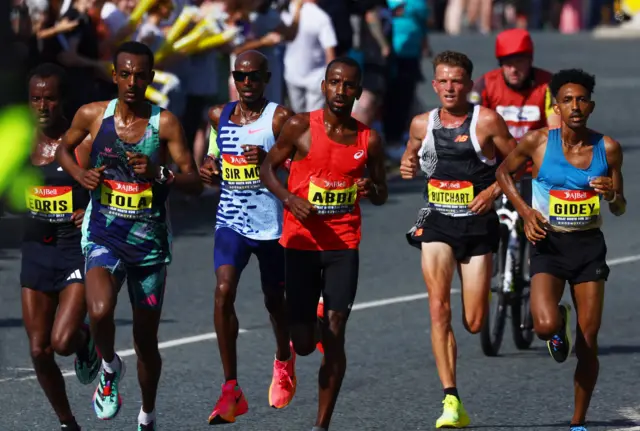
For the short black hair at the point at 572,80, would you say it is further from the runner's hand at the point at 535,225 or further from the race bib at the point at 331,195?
the race bib at the point at 331,195

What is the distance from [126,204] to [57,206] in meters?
0.40

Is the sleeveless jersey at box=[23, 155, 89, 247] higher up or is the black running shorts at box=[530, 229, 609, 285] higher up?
the sleeveless jersey at box=[23, 155, 89, 247]

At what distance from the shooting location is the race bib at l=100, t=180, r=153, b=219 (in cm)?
532

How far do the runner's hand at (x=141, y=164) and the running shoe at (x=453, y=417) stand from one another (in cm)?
186

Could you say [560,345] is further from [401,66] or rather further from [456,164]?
[401,66]

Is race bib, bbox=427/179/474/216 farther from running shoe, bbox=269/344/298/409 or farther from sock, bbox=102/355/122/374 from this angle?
sock, bbox=102/355/122/374

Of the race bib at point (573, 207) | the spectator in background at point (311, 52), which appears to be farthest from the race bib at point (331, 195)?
the spectator in background at point (311, 52)

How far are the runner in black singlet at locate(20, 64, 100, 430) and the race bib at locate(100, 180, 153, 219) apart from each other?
0.79 ft

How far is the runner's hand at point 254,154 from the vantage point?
616 centimetres

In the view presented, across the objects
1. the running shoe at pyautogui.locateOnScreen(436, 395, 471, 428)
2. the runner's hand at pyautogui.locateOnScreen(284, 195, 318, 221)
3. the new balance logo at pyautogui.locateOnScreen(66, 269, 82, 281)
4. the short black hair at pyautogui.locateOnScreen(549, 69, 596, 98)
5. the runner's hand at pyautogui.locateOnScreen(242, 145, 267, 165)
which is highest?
the short black hair at pyautogui.locateOnScreen(549, 69, 596, 98)

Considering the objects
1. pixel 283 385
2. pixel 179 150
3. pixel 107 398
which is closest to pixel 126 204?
pixel 179 150

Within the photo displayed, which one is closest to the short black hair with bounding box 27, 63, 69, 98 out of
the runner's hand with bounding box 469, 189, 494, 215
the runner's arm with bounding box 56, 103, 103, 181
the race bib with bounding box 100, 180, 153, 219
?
the runner's arm with bounding box 56, 103, 103, 181

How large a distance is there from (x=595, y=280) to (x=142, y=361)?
80.5 inches

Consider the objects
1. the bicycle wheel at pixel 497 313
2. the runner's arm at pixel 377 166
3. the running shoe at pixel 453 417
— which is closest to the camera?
the runner's arm at pixel 377 166
